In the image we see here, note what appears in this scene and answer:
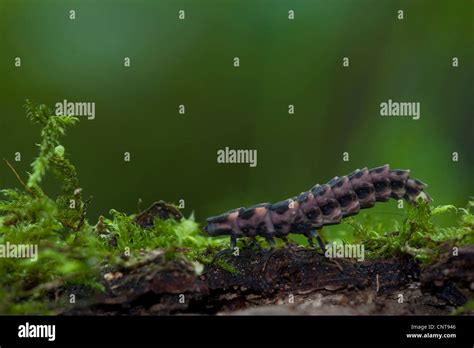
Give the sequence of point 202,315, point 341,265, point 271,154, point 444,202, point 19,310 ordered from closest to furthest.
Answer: point 19,310
point 202,315
point 341,265
point 444,202
point 271,154

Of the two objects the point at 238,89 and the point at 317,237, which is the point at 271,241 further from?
the point at 238,89

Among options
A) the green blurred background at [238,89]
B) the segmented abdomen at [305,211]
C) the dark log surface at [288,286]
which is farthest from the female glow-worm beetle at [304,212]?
the green blurred background at [238,89]

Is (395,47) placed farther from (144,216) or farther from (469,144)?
(144,216)

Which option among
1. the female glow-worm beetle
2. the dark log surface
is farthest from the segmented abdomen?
the dark log surface

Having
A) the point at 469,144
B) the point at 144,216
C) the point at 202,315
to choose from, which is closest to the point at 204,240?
the point at 144,216

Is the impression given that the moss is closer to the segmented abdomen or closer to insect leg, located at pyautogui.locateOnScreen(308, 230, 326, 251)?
the segmented abdomen
